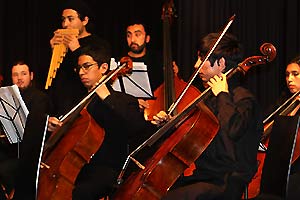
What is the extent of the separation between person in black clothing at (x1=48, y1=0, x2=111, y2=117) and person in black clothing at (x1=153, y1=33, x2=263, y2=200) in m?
1.20

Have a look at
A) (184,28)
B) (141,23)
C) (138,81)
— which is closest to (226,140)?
(138,81)

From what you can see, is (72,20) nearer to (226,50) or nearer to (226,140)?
(226,50)

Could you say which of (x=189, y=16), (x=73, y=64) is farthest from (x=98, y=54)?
(x=189, y=16)

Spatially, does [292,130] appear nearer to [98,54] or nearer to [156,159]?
[156,159]

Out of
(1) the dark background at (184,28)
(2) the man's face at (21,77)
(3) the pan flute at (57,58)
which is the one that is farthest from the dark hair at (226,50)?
(2) the man's face at (21,77)

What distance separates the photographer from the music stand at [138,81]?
4406 millimetres

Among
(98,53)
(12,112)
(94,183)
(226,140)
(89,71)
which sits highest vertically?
(98,53)

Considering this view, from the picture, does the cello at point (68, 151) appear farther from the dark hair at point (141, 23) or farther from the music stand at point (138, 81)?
the dark hair at point (141, 23)

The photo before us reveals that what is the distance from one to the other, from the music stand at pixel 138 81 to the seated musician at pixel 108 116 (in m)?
0.08

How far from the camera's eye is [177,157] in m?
3.46

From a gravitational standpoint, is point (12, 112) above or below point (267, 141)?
above

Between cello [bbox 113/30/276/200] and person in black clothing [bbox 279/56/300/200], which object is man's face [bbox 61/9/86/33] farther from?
cello [bbox 113/30/276/200]

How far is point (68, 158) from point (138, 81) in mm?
833

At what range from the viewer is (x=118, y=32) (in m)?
6.35
